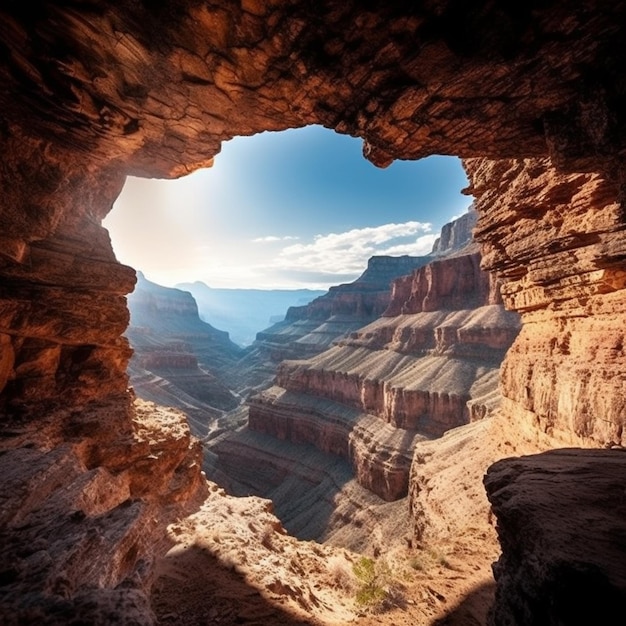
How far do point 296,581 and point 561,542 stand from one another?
6.47 meters

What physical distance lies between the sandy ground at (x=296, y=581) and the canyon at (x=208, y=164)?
0.34 ft

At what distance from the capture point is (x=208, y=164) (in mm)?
11484

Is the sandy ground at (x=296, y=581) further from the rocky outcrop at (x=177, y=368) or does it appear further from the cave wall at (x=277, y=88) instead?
the rocky outcrop at (x=177, y=368)

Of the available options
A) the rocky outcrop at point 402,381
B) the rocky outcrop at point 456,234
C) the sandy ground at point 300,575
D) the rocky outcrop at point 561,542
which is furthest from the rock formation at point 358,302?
the rocky outcrop at point 561,542

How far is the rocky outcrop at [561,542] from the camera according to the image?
2939 millimetres

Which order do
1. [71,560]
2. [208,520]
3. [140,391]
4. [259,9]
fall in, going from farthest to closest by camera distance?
[140,391], [208,520], [259,9], [71,560]

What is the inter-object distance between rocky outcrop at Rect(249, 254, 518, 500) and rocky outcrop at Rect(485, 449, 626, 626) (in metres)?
32.3

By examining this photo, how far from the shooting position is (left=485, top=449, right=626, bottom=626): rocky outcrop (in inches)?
116

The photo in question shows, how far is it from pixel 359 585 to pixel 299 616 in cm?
292

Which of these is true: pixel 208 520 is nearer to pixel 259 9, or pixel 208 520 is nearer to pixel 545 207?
pixel 259 9

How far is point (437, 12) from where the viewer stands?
15.7 feet

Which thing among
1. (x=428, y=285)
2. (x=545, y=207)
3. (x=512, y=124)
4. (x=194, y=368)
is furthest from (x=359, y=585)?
(x=194, y=368)

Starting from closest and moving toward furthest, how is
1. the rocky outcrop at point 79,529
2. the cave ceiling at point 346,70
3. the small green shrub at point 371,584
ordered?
the rocky outcrop at point 79,529
the cave ceiling at point 346,70
the small green shrub at point 371,584

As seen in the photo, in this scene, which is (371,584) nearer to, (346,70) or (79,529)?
(79,529)
